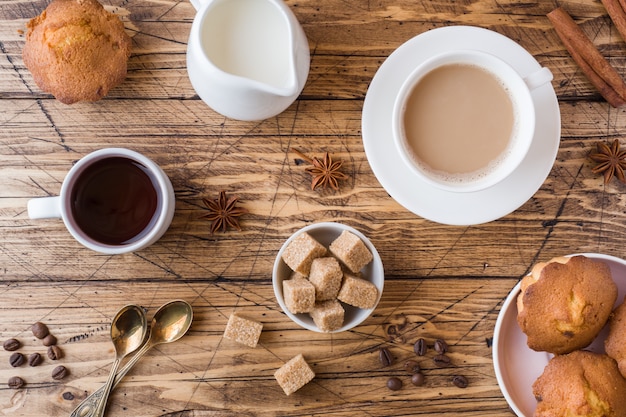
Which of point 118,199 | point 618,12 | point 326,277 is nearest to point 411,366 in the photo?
point 326,277

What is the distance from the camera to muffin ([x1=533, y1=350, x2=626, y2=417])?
5.23 ft

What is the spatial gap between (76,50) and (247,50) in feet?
1.56

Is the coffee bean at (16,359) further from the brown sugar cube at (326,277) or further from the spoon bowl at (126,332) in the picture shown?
the brown sugar cube at (326,277)

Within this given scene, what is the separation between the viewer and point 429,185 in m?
1.69

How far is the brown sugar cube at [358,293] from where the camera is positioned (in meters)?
1.68

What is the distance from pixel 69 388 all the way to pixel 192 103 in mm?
919

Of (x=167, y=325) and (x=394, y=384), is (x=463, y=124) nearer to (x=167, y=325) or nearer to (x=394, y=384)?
(x=394, y=384)

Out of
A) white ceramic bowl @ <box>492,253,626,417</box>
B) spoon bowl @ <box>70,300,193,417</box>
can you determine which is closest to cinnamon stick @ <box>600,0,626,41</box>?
white ceramic bowl @ <box>492,253,626,417</box>

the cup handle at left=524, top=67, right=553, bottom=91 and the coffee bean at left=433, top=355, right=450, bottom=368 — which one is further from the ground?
the cup handle at left=524, top=67, right=553, bottom=91

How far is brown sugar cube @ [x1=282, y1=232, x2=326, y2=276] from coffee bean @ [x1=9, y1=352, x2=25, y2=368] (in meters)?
0.83

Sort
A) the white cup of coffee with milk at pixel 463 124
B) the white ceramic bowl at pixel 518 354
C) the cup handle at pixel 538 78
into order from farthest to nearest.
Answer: the white ceramic bowl at pixel 518 354 → the white cup of coffee with milk at pixel 463 124 → the cup handle at pixel 538 78

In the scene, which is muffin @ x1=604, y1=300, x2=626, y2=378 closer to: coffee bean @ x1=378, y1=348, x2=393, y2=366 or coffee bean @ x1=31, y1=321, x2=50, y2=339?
coffee bean @ x1=378, y1=348, x2=393, y2=366

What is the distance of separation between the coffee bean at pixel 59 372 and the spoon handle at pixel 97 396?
0.10m

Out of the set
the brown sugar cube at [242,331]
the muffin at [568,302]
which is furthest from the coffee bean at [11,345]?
the muffin at [568,302]
